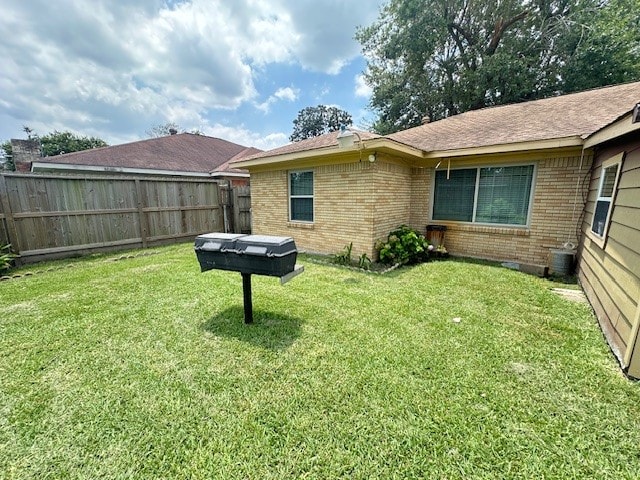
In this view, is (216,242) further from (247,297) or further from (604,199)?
(604,199)

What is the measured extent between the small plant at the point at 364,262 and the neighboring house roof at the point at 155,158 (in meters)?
10.9

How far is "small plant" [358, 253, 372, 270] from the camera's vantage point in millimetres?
5715

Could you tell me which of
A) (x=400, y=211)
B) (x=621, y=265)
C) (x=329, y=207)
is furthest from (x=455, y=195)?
(x=621, y=265)

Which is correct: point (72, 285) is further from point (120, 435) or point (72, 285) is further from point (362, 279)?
point (362, 279)

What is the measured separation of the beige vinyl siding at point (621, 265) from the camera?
250 cm

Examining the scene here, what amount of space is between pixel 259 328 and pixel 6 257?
6.14 m

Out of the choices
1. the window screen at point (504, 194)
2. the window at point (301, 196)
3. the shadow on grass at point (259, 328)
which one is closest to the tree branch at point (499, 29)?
the window screen at point (504, 194)

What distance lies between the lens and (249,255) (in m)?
2.80

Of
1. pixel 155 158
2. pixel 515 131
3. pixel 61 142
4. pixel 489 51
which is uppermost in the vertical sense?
pixel 489 51

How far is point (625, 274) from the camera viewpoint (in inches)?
105

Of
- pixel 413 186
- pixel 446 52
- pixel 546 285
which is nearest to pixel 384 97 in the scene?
pixel 446 52

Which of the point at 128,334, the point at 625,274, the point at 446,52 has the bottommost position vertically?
the point at 128,334

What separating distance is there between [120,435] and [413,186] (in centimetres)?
710

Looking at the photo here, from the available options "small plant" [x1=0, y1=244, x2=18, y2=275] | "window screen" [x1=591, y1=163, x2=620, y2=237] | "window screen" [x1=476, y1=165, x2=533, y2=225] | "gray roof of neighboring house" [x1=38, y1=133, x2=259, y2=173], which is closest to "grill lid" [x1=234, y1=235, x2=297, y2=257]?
"window screen" [x1=591, y1=163, x2=620, y2=237]
